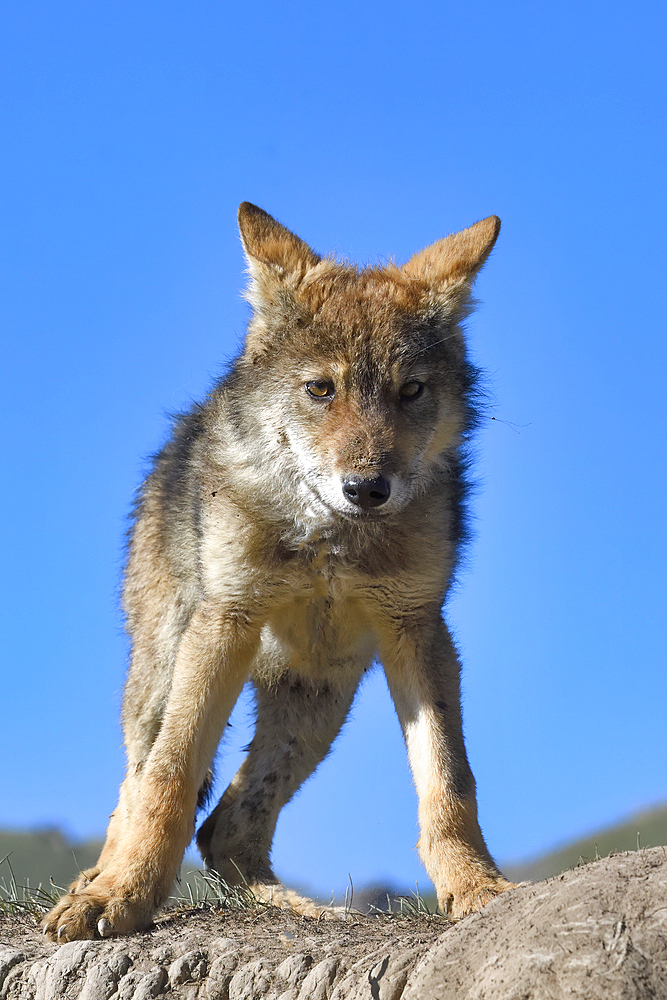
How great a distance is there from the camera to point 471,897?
4.25m

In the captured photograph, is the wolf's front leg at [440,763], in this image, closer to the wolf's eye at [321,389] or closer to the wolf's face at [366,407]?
the wolf's face at [366,407]

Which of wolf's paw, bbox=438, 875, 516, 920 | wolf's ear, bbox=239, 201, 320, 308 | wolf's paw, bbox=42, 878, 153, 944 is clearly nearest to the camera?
wolf's paw, bbox=438, 875, 516, 920

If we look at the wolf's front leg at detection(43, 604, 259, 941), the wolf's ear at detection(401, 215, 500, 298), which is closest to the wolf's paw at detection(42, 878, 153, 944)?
the wolf's front leg at detection(43, 604, 259, 941)

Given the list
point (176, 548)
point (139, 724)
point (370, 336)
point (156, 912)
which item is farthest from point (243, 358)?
point (156, 912)

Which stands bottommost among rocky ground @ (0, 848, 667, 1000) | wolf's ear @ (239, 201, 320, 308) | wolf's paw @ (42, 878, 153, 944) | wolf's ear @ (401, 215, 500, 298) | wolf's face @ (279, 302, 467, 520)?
rocky ground @ (0, 848, 667, 1000)

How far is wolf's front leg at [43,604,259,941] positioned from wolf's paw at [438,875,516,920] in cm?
124

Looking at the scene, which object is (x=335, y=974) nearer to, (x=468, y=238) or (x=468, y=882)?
(x=468, y=882)

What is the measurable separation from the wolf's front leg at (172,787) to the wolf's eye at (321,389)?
1.14 m

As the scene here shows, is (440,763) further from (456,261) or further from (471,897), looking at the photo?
(456,261)

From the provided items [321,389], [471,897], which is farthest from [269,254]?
[471,897]

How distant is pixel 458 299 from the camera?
5199 millimetres

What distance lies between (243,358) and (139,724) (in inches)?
86.8

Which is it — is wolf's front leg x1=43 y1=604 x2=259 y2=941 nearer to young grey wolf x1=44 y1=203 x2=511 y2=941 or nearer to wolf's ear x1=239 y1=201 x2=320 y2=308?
young grey wolf x1=44 y1=203 x2=511 y2=941

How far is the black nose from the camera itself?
440 cm
